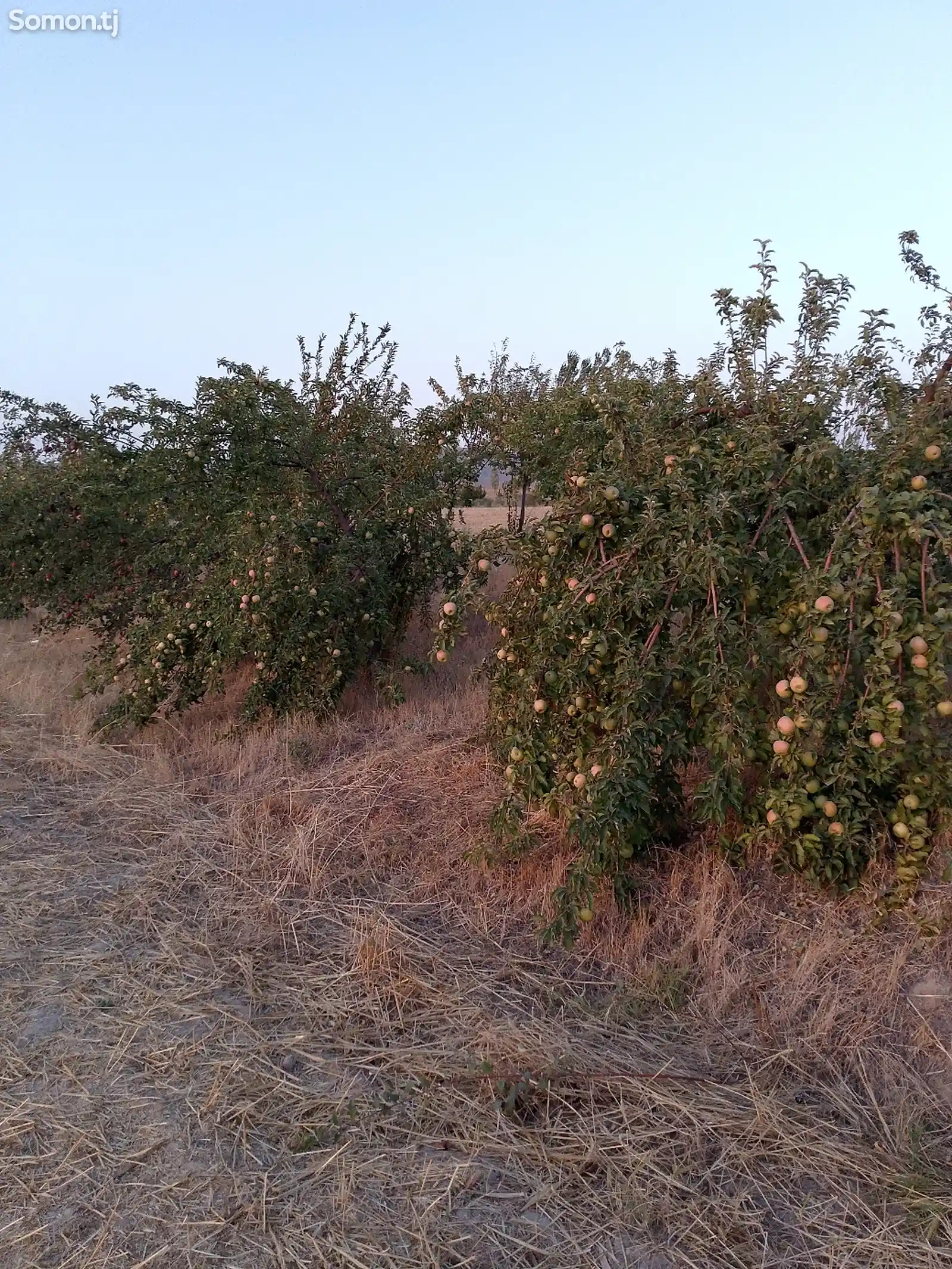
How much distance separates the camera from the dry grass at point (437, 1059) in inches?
85.4

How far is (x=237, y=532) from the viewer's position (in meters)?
6.13

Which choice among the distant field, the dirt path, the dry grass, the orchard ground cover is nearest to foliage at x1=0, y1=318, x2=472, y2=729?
the orchard ground cover

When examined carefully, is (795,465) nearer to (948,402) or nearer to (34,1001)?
(948,402)

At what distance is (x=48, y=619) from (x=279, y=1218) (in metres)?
6.45

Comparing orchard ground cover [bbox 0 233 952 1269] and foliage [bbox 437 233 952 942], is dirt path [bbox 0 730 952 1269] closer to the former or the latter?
orchard ground cover [bbox 0 233 952 1269]

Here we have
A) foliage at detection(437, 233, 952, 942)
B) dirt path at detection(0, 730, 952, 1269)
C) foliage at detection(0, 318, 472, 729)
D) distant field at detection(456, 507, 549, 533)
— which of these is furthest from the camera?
distant field at detection(456, 507, 549, 533)

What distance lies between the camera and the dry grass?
2.17 m

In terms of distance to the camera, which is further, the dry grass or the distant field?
the distant field

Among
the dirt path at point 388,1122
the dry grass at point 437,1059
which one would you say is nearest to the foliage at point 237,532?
the dry grass at point 437,1059

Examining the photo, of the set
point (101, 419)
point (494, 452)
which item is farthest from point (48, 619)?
point (494, 452)

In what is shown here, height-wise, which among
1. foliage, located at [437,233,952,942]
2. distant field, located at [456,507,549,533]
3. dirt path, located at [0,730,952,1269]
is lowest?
dirt path, located at [0,730,952,1269]

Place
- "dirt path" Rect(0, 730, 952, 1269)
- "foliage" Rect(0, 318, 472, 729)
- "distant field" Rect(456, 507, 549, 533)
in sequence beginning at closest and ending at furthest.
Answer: "dirt path" Rect(0, 730, 952, 1269) → "foliage" Rect(0, 318, 472, 729) → "distant field" Rect(456, 507, 549, 533)

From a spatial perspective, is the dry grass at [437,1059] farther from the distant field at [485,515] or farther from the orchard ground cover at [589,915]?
the distant field at [485,515]

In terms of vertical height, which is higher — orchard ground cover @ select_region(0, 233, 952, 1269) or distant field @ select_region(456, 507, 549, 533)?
distant field @ select_region(456, 507, 549, 533)
